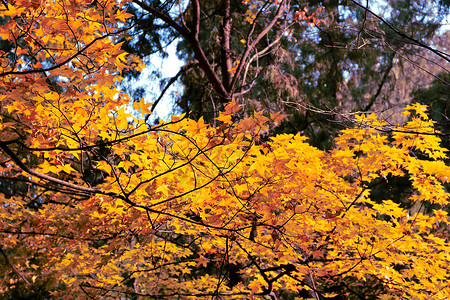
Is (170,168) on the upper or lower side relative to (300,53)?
lower

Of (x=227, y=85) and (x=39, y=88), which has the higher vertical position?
(x=227, y=85)

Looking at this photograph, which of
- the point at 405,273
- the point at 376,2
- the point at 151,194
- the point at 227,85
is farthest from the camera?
the point at 376,2

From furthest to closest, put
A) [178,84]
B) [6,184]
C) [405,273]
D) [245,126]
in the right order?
[6,184] < [178,84] < [405,273] < [245,126]

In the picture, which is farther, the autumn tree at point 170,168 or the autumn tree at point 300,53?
the autumn tree at point 300,53

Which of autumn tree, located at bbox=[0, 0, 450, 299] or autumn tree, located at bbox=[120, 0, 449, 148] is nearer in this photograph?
autumn tree, located at bbox=[0, 0, 450, 299]

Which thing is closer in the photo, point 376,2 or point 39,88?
point 39,88

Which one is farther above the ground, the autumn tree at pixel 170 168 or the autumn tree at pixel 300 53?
the autumn tree at pixel 300 53

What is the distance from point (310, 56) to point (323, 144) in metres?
1.96

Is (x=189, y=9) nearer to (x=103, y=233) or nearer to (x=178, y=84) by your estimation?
(x=178, y=84)

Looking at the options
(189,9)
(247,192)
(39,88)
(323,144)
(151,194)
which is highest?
(189,9)

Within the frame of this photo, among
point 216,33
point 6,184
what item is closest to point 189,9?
point 216,33

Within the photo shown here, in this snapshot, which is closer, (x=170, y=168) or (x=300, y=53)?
(x=170, y=168)

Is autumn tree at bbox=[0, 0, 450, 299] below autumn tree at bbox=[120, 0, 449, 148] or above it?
below

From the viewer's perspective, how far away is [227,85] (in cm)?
398
